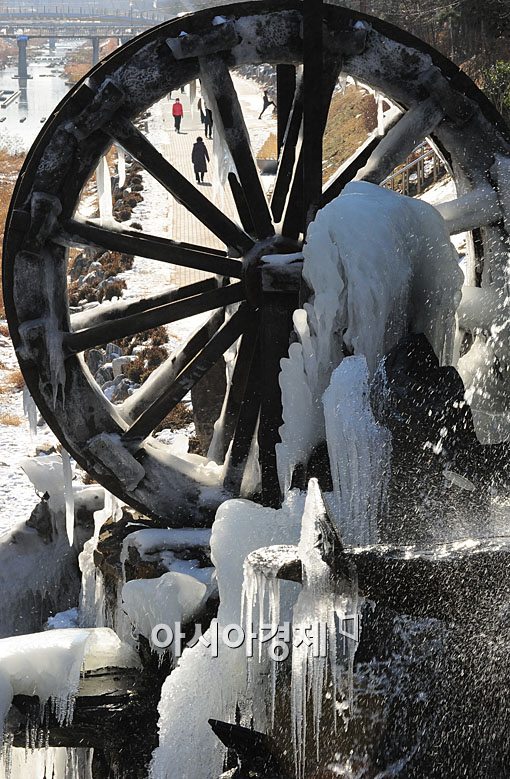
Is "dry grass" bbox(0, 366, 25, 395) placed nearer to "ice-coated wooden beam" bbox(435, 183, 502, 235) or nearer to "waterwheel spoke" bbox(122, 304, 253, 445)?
"waterwheel spoke" bbox(122, 304, 253, 445)

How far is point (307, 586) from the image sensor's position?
399cm

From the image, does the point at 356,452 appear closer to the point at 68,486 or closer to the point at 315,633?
the point at 315,633

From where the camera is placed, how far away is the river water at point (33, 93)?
39.1m

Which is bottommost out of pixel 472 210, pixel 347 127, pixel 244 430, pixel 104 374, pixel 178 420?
pixel 244 430

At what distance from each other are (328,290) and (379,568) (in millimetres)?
1910

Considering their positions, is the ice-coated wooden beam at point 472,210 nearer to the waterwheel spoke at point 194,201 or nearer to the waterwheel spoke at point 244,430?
the waterwheel spoke at point 194,201

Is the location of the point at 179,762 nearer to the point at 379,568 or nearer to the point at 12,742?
the point at 12,742

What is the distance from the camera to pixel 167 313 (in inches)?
263

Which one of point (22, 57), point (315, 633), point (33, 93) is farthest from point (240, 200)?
point (22, 57)

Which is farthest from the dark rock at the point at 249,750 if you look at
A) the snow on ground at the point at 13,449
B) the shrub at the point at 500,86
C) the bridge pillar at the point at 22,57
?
the bridge pillar at the point at 22,57

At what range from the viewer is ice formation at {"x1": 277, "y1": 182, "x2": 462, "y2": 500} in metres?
5.27

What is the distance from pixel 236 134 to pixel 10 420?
22.8 ft

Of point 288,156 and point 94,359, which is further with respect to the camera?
point 94,359

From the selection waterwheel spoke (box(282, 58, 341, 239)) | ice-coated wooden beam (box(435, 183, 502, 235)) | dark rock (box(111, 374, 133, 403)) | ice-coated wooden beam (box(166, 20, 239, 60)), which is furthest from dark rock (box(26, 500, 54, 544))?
dark rock (box(111, 374, 133, 403))
